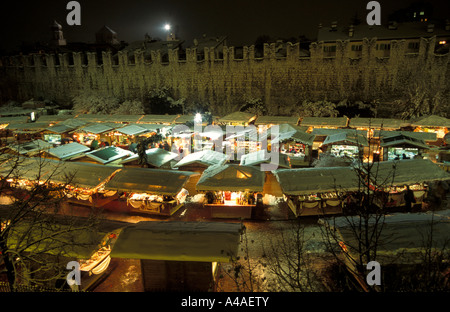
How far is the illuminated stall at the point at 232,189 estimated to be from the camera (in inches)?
367

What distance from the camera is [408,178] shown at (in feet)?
30.4

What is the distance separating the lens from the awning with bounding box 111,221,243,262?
17.8 ft

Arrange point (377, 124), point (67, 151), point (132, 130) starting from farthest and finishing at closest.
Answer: point (132, 130) → point (377, 124) → point (67, 151)

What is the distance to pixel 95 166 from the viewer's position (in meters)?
10.9

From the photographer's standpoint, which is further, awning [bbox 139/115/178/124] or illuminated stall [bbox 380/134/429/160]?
awning [bbox 139/115/178/124]

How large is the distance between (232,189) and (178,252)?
399 cm

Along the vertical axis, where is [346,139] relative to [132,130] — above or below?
below

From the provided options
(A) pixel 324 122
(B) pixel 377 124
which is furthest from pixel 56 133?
(B) pixel 377 124

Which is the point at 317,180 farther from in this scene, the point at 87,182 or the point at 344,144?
the point at 87,182

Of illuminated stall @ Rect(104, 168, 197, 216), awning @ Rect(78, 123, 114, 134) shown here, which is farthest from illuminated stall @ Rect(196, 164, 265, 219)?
awning @ Rect(78, 123, 114, 134)

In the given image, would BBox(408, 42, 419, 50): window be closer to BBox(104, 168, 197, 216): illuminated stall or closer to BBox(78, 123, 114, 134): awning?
BBox(104, 168, 197, 216): illuminated stall
